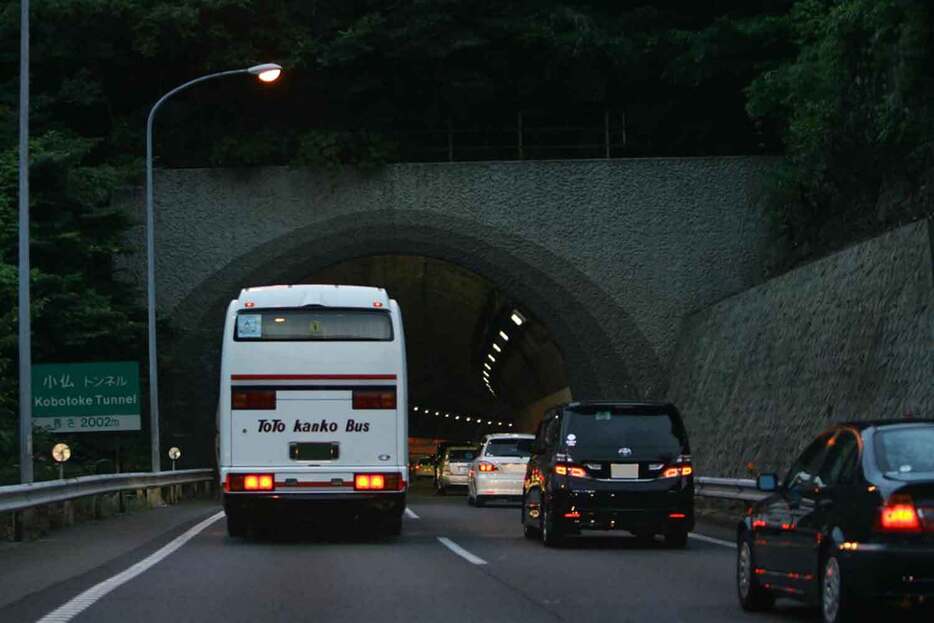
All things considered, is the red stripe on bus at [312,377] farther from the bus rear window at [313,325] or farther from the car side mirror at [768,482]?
the car side mirror at [768,482]

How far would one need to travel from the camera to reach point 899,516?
1093 cm

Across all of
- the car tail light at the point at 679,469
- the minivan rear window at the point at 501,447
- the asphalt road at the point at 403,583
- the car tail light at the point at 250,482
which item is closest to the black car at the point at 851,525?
the asphalt road at the point at 403,583

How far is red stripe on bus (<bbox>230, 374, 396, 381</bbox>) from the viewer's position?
918 inches

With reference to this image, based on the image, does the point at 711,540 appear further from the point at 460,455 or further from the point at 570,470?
the point at 460,455

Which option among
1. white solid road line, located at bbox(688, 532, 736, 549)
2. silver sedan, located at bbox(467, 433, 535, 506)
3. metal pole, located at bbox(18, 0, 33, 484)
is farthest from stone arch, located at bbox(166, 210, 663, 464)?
white solid road line, located at bbox(688, 532, 736, 549)

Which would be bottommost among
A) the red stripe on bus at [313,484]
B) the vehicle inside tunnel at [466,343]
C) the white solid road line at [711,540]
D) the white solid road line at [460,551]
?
the white solid road line at [711,540]

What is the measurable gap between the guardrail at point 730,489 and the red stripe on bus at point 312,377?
539 centimetres

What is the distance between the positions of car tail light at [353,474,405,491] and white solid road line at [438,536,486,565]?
1003 mm

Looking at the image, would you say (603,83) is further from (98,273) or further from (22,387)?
(22,387)

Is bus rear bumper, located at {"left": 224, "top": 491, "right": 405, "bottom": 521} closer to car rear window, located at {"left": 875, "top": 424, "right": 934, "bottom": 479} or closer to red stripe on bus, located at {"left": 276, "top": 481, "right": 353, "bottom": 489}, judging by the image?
red stripe on bus, located at {"left": 276, "top": 481, "right": 353, "bottom": 489}

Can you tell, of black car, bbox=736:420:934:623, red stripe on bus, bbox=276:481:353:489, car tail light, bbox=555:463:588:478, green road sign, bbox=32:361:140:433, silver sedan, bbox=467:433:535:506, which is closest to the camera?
black car, bbox=736:420:934:623

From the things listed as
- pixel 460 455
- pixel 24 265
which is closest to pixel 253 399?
pixel 24 265

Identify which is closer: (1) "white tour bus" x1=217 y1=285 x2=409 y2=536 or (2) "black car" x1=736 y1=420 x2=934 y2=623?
(2) "black car" x1=736 y1=420 x2=934 y2=623

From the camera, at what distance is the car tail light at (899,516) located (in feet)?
35.8
